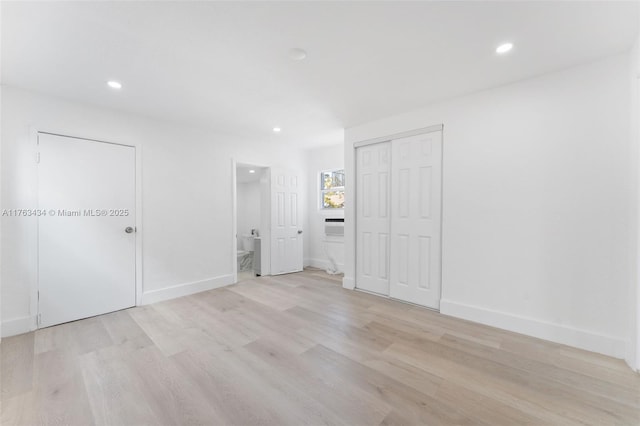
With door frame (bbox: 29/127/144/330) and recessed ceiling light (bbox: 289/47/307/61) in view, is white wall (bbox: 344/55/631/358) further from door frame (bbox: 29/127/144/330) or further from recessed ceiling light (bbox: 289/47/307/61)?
door frame (bbox: 29/127/144/330)

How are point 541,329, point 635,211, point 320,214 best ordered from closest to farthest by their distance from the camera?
point 635,211 → point 541,329 → point 320,214

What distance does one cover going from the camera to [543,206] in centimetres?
244

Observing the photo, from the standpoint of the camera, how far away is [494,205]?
2705 millimetres

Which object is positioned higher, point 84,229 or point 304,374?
point 84,229

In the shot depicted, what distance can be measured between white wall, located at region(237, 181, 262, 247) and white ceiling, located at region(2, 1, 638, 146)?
4.04 meters

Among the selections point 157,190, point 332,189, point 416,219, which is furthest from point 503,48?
point 157,190

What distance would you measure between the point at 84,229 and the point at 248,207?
4307mm

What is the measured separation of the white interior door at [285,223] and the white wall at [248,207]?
81.5 inches

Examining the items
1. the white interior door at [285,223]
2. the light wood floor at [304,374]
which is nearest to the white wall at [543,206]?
the light wood floor at [304,374]

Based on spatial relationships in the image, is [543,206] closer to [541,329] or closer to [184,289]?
[541,329]

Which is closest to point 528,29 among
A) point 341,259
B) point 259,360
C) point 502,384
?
point 502,384

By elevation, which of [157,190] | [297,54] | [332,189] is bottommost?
[157,190]

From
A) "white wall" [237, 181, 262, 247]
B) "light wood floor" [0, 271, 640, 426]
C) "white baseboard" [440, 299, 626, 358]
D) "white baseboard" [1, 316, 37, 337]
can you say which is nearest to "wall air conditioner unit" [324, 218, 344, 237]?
"light wood floor" [0, 271, 640, 426]

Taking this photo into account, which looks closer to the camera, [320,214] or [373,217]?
[373,217]
